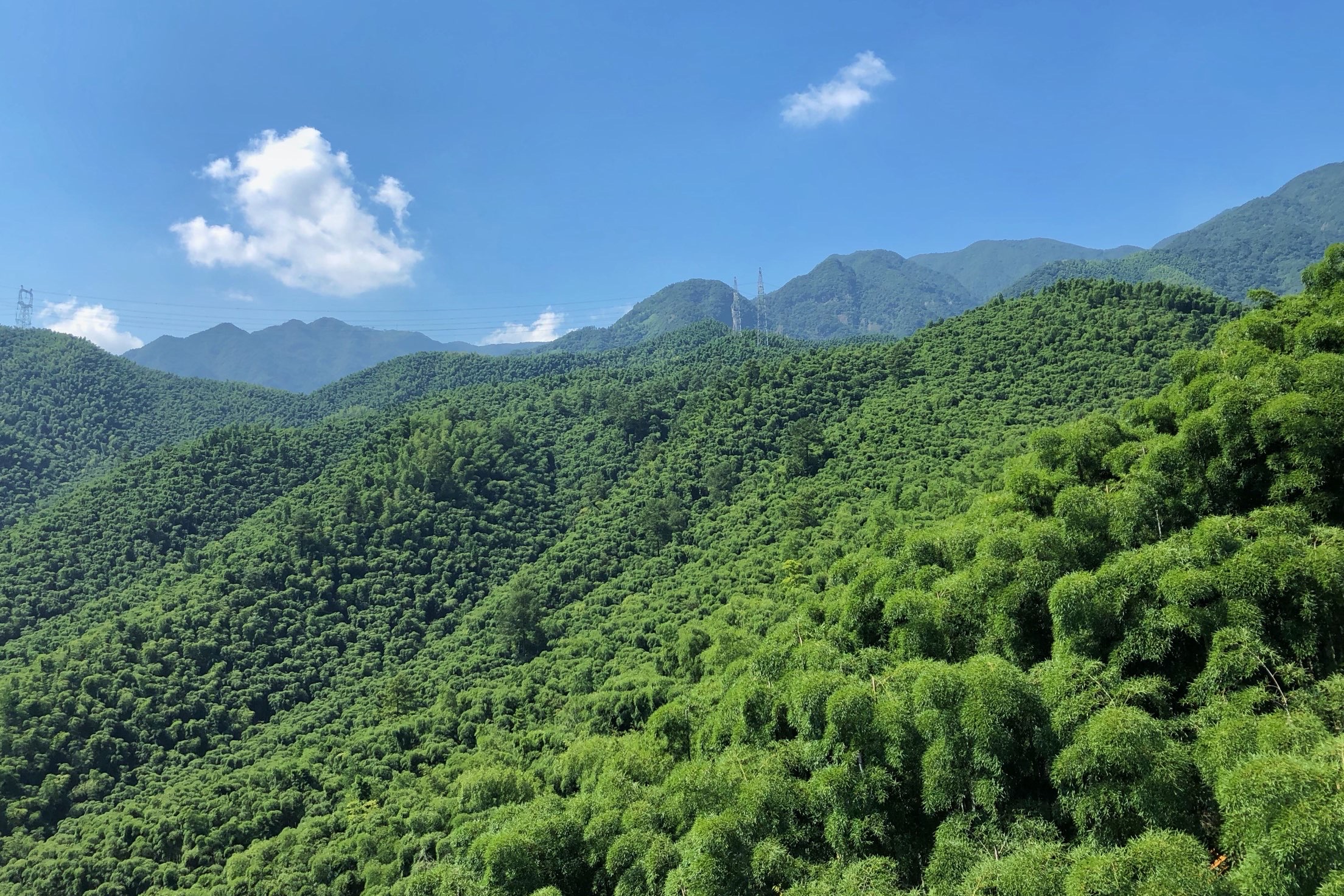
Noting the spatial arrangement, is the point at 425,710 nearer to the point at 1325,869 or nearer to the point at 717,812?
the point at 717,812

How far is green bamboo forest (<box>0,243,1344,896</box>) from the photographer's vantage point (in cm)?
1323

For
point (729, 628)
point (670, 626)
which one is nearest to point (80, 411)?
point (670, 626)

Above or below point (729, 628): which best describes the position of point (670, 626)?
below

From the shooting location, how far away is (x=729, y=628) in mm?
39344

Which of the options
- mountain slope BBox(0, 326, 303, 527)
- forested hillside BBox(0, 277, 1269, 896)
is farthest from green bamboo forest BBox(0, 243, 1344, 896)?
mountain slope BBox(0, 326, 303, 527)

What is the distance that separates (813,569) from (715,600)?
9.23 m

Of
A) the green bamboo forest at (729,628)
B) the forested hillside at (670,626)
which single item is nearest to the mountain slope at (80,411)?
the green bamboo forest at (729,628)

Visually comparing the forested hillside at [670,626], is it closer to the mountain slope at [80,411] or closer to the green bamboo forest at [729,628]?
the green bamboo forest at [729,628]

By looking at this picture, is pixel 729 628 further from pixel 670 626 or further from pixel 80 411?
pixel 80 411

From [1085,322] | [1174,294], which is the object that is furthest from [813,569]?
[1174,294]

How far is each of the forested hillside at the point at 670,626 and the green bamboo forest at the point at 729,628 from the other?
0.50ft

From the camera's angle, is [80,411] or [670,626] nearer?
[670,626]

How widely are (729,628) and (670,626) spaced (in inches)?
506

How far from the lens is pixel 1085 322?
71750mm
